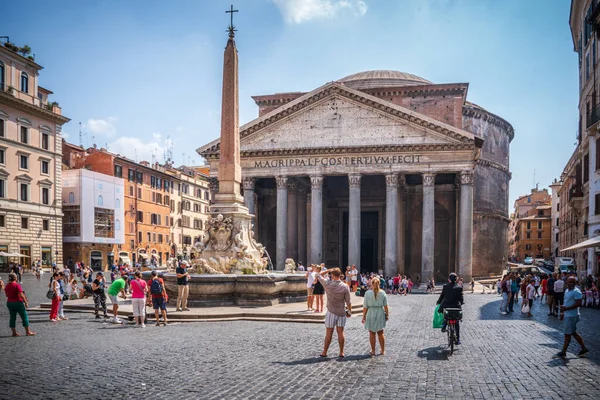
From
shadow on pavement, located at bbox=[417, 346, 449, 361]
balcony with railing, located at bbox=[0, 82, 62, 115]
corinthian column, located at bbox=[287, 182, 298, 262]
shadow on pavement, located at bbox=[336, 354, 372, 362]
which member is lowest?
shadow on pavement, located at bbox=[417, 346, 449, 361]

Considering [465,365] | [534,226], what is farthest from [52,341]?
[534,226]

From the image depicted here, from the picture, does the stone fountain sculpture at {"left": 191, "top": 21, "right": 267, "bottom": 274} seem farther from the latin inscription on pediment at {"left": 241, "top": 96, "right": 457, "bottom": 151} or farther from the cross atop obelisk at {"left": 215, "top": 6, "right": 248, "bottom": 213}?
the latin inscription on pediment at {"left": 241, "top": 96, "right": 457, "bottom": 151}

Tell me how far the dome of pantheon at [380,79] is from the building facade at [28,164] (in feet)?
69.1

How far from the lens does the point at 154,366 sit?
23.7ft

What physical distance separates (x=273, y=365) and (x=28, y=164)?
97.6 feet

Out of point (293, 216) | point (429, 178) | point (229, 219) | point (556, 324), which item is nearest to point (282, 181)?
point (293, 216)

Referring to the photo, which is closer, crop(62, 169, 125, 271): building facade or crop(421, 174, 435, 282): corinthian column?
crop(421, 174, 435, 282): corinthian column

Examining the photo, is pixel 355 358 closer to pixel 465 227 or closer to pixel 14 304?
pixel 14 304

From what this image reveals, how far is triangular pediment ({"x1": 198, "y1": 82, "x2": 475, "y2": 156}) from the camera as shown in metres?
29.6

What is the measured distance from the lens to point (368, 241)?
126 feet

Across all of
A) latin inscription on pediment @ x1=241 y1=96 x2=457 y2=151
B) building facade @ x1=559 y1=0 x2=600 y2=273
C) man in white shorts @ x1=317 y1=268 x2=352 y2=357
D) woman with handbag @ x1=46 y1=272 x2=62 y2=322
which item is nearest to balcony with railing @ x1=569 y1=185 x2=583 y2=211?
building facade @ x1=559 y1=0 x2=600 y2=273

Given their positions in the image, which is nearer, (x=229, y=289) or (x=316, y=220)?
(x=229, y=289)

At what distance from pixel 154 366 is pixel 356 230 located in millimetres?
23874

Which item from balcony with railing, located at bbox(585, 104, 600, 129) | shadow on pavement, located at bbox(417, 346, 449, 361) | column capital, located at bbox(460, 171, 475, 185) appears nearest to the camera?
shadow on pavement, located at bbox(417, 346, 449, 361)
